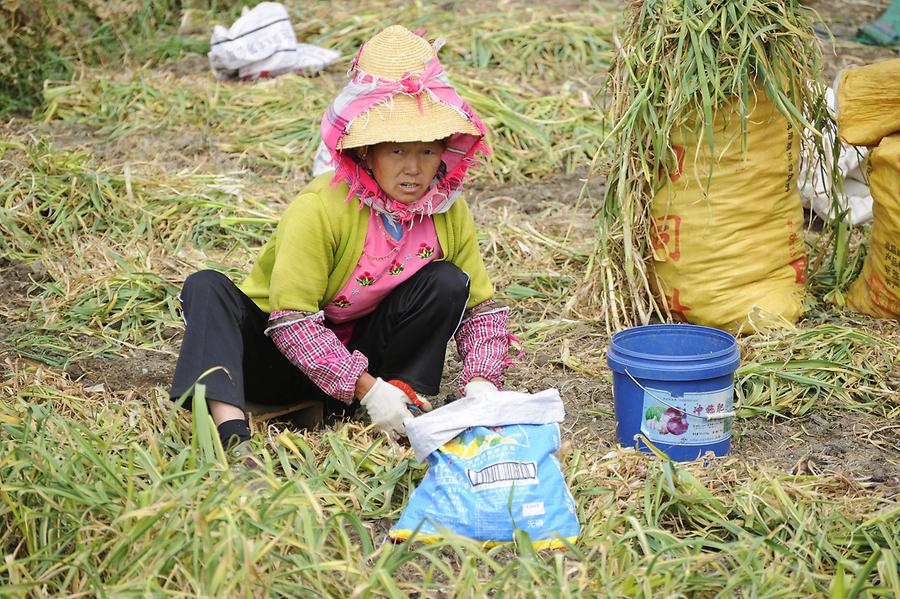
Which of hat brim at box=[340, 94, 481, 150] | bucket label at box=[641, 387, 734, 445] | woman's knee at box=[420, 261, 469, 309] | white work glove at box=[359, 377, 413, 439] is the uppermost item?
hat brim at box=[340, 94, 481, 150]

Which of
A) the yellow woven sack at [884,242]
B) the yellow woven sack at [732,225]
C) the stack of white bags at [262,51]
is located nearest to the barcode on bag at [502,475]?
the yellow woven sack at [732,225]

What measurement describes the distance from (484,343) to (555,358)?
23.1 inches

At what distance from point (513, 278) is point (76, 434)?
6.26 ft

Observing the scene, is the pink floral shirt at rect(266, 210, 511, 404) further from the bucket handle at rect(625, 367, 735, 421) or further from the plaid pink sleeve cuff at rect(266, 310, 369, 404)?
the bucket handle at rect(625, 367, 735, 421)

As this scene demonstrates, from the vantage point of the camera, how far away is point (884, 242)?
3250 mm

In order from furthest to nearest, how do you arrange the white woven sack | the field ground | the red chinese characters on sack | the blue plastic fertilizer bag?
the white woven sack → the red chinese characters on sack → the blue plastic fertilizer bag → the field ground

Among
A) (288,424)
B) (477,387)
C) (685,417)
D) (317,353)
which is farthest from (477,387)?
(288,424)

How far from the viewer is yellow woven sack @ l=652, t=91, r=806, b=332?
10.5 ft

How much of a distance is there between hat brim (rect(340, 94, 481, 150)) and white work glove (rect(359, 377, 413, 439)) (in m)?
0.55

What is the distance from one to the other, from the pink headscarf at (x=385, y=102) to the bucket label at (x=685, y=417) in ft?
2.22

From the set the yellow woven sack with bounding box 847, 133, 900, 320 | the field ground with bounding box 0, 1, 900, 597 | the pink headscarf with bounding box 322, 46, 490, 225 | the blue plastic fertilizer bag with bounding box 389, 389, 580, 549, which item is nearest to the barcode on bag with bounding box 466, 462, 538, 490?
the blue plastic fertilizer bag with bounding box 389, 389, 580, 549

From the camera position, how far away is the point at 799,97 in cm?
321

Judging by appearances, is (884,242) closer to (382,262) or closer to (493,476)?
(382,262)

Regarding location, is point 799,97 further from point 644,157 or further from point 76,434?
point 76,434
